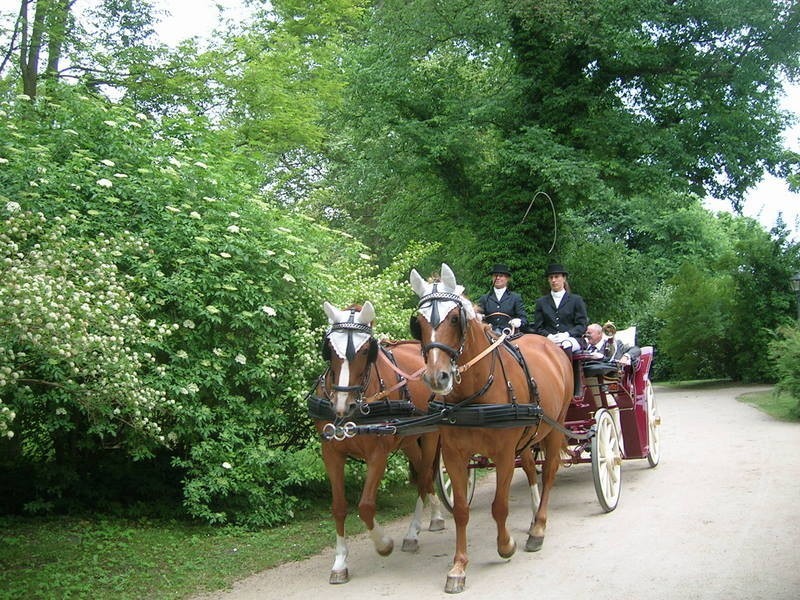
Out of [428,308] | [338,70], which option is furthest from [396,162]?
[428,308]

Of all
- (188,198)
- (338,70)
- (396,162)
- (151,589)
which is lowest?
(151,589)

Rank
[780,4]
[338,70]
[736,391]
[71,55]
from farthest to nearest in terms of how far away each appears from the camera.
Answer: [736,391], [338,70], [780,4], [71,55]

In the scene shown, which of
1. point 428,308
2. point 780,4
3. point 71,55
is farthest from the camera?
point 780,4

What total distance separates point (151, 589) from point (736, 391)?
22.0 m

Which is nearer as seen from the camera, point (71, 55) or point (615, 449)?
point (615, 449)

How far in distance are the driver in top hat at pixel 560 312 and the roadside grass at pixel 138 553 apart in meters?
2.93

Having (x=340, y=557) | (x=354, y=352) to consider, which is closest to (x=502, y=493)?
(x=340, y=557)

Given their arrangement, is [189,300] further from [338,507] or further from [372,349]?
[338,507]

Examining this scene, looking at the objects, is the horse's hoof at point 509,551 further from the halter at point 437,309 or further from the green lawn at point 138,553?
the halter at point 437,309

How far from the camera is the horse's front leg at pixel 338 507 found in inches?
262

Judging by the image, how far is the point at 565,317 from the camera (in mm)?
→ 9516

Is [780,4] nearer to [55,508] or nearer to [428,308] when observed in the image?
[428,308]

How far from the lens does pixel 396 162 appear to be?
21906 mm

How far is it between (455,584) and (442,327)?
1.97 m
